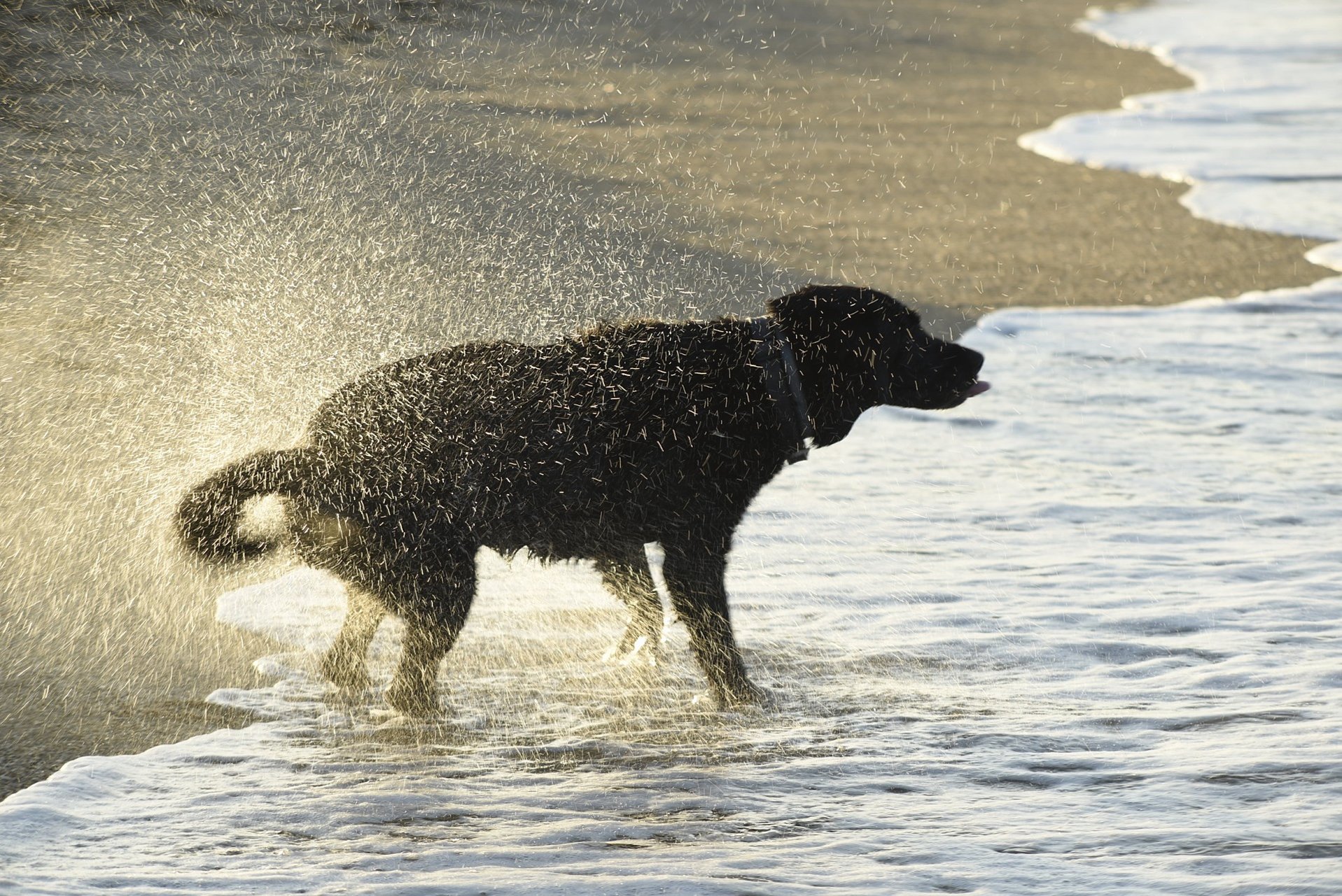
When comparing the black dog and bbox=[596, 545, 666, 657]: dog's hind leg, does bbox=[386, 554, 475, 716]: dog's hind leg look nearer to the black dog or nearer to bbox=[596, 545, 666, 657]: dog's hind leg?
the black dog

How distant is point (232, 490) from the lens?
15.0 feet

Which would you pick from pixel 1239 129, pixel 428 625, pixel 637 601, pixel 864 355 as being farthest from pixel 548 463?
pixel 1239 129

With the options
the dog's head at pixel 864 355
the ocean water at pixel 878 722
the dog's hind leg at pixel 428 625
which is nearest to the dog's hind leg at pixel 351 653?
the ocean water at pixel 878 722

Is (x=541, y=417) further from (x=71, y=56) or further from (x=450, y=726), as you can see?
(x=71, y=56)

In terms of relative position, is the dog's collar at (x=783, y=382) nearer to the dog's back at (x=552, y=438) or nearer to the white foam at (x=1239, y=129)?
the dog's back at (x=552, y=438)

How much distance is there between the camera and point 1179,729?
4.68 metres

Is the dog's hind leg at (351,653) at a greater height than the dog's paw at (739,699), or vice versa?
the dog's hind leg at (351,653)

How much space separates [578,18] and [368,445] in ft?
59.7

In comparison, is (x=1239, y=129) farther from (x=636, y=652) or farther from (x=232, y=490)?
(x=232, y=490)

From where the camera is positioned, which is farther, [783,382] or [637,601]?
[637,601]

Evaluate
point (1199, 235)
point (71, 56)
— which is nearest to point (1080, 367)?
point (1199, 235)

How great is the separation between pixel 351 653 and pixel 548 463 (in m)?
0.92

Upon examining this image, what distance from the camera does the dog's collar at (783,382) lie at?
15.8 ft

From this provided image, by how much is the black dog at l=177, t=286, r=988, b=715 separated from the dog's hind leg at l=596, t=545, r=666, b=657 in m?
0.10
